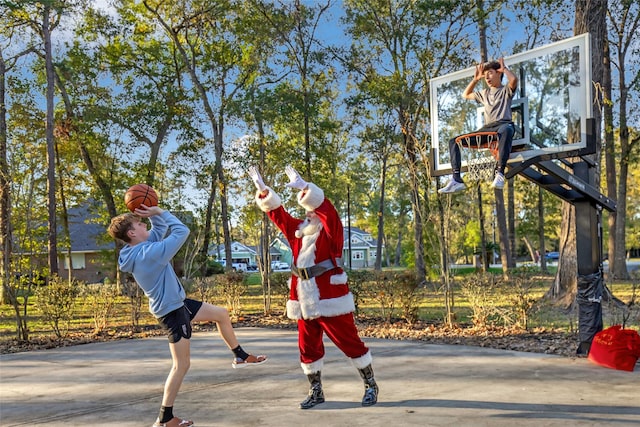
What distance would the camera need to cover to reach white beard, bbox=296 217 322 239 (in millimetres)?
4715

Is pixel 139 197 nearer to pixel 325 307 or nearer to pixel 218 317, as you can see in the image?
pixel 218 317

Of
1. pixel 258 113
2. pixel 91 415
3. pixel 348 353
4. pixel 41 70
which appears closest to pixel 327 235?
pixel 348 353

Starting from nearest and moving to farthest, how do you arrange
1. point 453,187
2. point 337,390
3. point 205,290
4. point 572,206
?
1. point 337,390
2. point 453,187
3. point 572,206
4. point 205,290

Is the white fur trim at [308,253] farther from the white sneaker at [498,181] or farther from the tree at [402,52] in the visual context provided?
the tree at [402,52]

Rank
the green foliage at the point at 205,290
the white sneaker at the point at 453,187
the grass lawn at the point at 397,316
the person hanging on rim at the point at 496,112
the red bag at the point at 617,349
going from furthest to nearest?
the green foliage at the point at 205,290 < the grass lawn at the point at 397,316 < the white sneaker at the point at 453,187 < the person hanging on rim at the point at 496,112 < the red bag at the point at 617,349

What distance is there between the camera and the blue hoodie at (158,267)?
4.03m

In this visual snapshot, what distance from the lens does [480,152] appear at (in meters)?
6.95

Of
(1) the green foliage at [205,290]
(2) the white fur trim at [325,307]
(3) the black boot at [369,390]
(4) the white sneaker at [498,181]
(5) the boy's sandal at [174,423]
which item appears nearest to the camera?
Result: (5) the boy's sandal at [174,423]

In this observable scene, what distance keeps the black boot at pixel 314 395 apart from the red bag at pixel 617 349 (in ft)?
10.3

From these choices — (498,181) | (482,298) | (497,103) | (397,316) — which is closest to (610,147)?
(397,316)

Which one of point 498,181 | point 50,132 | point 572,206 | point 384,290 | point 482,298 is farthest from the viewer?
point 50,132

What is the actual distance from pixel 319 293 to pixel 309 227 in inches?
22.0

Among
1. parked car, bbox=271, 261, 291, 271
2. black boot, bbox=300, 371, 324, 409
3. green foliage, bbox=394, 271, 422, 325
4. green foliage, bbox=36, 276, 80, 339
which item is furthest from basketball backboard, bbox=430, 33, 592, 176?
parked car, bbox=271, 261, 291, 271

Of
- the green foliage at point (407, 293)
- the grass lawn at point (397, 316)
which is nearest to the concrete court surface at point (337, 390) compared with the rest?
the grass lawn at point (397, 316)
